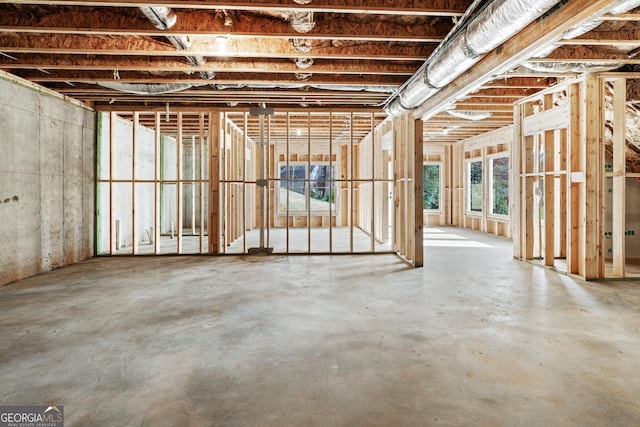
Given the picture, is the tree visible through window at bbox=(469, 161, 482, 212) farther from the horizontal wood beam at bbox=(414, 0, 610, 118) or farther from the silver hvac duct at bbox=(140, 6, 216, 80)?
the silver hvac duct at bbox=(140, 6, 216, 80)

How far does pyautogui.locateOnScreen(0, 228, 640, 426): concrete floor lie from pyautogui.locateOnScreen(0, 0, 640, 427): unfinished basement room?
0.07 ft

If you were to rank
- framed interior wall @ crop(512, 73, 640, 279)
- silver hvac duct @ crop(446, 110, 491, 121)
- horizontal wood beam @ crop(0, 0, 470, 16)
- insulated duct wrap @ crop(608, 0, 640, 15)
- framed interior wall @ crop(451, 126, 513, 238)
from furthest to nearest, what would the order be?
framed interior wall @ crop(451, 126, 513, 238) < silver hvac duct @ crop(446, 110, 491, 121) < framed interior wall @ crop(512, 73, 640, 279) < horizontal wood beam @ crop(0, 0, 470, 16) < insulated duct wrap @ crop(608, 0, 640, 15)

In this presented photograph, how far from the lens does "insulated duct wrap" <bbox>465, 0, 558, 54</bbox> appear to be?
2500mm

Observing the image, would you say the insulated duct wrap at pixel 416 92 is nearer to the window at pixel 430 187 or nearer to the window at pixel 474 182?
the window at pixel 474 182

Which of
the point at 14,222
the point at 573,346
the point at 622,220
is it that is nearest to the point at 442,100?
the point at 622,220

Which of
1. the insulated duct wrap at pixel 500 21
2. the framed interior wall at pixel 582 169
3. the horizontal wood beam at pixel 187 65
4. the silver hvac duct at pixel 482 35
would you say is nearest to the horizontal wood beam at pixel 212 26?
the silver hvac duct at pixel 482 35

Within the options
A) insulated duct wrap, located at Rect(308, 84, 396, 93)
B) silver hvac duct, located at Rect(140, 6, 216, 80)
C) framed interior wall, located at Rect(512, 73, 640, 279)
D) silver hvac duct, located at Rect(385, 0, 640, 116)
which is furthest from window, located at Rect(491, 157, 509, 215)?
silver hvac duct, located at Rect(140, 6, 216, 80)

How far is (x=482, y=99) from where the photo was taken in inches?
268

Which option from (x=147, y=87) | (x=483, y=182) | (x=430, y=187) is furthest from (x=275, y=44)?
(x=430, y=187)

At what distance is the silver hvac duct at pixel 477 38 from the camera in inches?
101

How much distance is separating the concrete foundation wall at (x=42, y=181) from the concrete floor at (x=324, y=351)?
63cm

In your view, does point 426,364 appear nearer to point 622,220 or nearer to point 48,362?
point 48,362

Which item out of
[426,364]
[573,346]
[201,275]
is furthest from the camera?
[201,275]

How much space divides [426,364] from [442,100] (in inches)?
142
